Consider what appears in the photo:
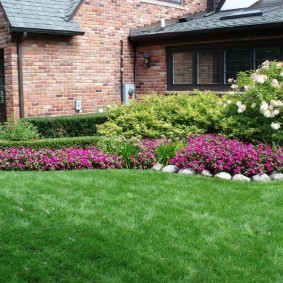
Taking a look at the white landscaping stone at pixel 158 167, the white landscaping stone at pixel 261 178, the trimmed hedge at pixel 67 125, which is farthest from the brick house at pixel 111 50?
the white landscaping stone at pixel 261 178

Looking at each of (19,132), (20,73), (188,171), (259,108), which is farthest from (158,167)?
(20,73)

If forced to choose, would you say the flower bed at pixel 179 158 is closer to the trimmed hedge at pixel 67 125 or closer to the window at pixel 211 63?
the trimmed hedge at pixel 67 125

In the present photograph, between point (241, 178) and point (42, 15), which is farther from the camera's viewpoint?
point (42, 15)

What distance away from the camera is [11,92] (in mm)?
11883

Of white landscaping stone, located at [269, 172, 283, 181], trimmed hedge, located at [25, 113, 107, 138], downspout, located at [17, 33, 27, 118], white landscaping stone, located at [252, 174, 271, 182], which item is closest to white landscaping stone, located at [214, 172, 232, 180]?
white landscaping stone, located at [252, 174, 271, 182]

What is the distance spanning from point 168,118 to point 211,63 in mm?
3825

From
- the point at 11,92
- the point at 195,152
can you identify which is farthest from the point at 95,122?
the point at 195,152

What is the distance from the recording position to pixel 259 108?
356 inches

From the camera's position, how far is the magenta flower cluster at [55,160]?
8.21 m

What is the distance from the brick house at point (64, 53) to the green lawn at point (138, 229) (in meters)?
5.14

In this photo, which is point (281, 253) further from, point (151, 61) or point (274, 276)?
point (151, 61)

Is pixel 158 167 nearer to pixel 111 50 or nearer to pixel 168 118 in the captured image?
pixel 168 118

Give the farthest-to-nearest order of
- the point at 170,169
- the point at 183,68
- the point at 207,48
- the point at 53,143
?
1. the point at 183,68
2. the point at 207,48
3. the point at 53,143
4. the point at 170,169

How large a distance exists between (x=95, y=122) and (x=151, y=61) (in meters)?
3.66
